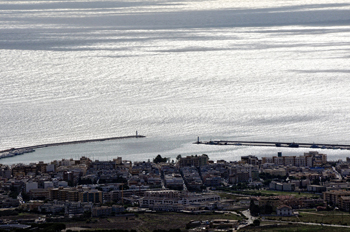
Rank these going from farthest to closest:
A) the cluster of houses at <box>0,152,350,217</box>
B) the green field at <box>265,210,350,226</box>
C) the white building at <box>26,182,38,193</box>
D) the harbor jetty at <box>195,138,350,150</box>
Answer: the harbor jetty at <box>195,138,350,150</box>, the white building at <box>26,182,38,193</box>, the cluster of houses at <box>0,152,350,217</box>, the green field at <box>265,210,350,226</box>

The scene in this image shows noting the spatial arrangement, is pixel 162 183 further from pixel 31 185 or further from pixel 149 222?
pixel 149 222

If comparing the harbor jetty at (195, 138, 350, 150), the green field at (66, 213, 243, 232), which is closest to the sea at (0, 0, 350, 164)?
the harbor jetty at (195, 138, 350, 150)

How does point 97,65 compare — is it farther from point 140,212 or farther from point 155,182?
point 140,212

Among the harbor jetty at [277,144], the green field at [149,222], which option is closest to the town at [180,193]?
the green field at [149,222]

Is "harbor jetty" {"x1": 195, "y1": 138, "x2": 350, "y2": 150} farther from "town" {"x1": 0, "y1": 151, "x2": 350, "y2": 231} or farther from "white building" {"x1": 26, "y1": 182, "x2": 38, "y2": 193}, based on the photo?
"white building" {"x1": 26, "y1": 182, "x2": 38, "y2": 193}

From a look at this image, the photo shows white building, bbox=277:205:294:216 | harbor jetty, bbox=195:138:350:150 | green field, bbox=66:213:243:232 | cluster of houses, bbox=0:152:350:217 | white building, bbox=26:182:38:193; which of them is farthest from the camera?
harbor jetty, bbox=195:138:350:150

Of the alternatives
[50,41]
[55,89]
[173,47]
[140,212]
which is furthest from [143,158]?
[50,41]

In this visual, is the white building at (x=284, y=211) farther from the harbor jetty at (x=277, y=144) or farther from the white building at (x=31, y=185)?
the harbor jetty at (x=277, y=144)
